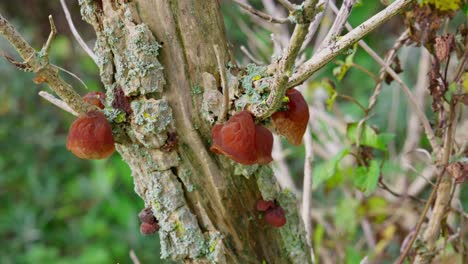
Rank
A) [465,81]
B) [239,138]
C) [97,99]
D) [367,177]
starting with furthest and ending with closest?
[367,177]
[465,81]
[97,99]
[239,138]

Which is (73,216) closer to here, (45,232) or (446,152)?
(45,232)

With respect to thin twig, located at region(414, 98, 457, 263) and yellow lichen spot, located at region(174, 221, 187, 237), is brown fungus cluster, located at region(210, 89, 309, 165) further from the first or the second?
thin twig, located at region(414, 98, 457, 263)

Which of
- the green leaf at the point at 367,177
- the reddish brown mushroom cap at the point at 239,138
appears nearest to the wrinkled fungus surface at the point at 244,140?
→ the reddish brown mushroom cap at the point at 239,138

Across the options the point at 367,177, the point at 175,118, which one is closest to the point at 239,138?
the point at 175,118

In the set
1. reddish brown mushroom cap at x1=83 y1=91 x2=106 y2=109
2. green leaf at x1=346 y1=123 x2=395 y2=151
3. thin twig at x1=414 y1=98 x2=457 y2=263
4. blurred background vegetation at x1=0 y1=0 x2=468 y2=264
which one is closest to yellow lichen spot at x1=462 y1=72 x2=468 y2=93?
thin twig at x1=414 y1=98 x2=457 y2=263

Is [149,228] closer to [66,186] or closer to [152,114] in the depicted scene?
[152,114]

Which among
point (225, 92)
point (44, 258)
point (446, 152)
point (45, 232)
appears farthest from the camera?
point (45, 232)

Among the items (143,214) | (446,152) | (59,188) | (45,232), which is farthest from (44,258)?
(446,152)
